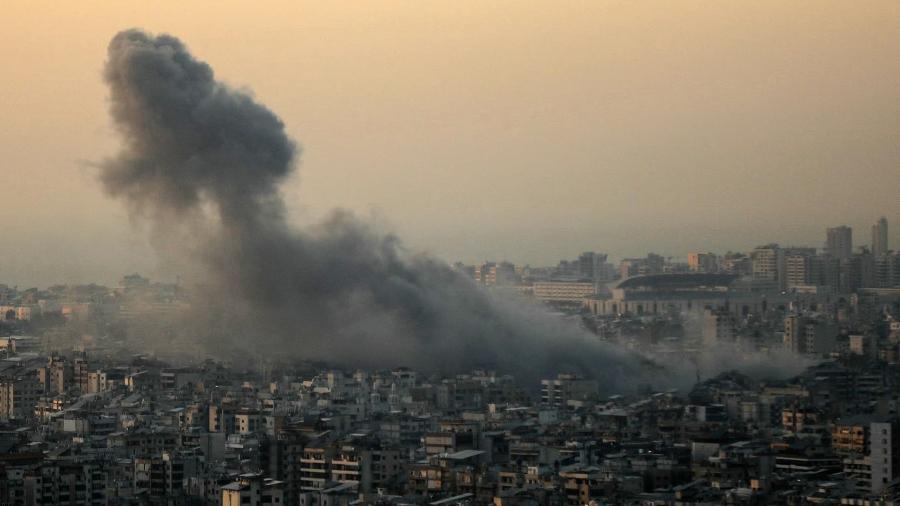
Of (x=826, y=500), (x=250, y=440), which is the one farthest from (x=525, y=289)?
(x=826, y=500)

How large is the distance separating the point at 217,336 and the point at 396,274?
252 inches

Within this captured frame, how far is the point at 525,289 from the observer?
Answer: 81.2 metres

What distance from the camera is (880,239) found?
187 ft

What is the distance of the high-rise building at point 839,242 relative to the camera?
5962cm

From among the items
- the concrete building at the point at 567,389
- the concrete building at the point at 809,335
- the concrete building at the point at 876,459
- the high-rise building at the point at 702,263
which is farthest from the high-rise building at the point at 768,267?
the concrete building at the point at 876,459

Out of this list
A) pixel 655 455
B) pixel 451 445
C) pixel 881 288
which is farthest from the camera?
pixel 881 288

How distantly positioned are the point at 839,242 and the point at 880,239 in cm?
782

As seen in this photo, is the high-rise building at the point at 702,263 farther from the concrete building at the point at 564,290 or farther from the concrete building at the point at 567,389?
the concrete building at the point at 567,389

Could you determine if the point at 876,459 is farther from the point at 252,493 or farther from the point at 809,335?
the point at 809,335

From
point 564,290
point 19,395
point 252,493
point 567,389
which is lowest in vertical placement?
point 252,493

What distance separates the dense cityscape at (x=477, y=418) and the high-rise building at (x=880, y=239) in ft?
0.41

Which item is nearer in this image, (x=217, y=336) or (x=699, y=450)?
(x=699, y=450)

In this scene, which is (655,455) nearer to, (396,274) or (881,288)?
(396,274)

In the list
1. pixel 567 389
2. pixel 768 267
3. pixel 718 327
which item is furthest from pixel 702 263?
pixel 567 389
